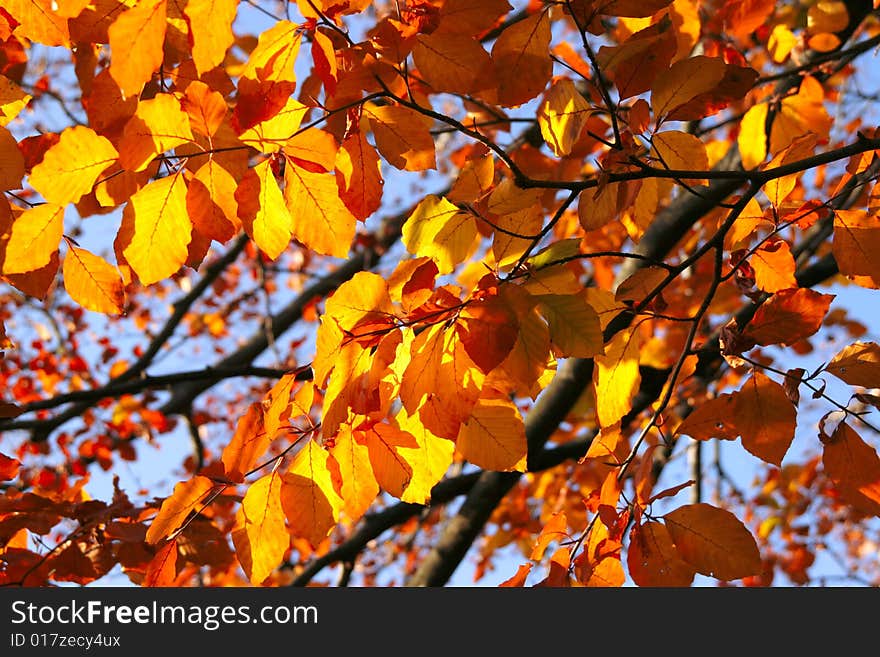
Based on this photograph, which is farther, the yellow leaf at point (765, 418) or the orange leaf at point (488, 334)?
the yellow leaf at point (765, 418)

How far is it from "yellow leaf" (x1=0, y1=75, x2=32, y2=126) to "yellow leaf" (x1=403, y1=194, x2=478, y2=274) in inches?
25.3

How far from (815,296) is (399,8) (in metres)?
0.78

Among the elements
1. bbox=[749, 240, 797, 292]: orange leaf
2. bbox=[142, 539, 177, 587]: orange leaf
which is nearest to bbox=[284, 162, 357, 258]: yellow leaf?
bbox=[142, 539, 177, 587]: orange leaf

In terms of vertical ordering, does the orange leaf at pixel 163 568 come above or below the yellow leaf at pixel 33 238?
below

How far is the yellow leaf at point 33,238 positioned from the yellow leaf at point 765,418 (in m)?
1.11

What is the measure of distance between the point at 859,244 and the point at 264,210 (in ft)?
3.18

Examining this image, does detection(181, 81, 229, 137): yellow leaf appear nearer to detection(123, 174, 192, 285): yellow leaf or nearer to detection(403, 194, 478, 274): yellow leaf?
detection(123, 174, 192, 285): yellow leaf

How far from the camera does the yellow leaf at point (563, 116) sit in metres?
1.16

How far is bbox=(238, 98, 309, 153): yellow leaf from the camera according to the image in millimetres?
1119

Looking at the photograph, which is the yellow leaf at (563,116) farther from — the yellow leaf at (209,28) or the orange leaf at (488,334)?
the yellow leaf at (209,28)

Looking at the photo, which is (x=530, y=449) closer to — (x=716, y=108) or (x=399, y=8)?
(x=716, y=108)

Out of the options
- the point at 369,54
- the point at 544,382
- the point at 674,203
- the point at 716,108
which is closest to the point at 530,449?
the point at 674,203

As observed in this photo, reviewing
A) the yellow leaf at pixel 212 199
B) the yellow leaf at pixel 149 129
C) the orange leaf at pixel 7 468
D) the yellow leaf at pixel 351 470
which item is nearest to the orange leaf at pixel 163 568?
the yellow leaf at pixel 351 470

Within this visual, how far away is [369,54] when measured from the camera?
1086mm
